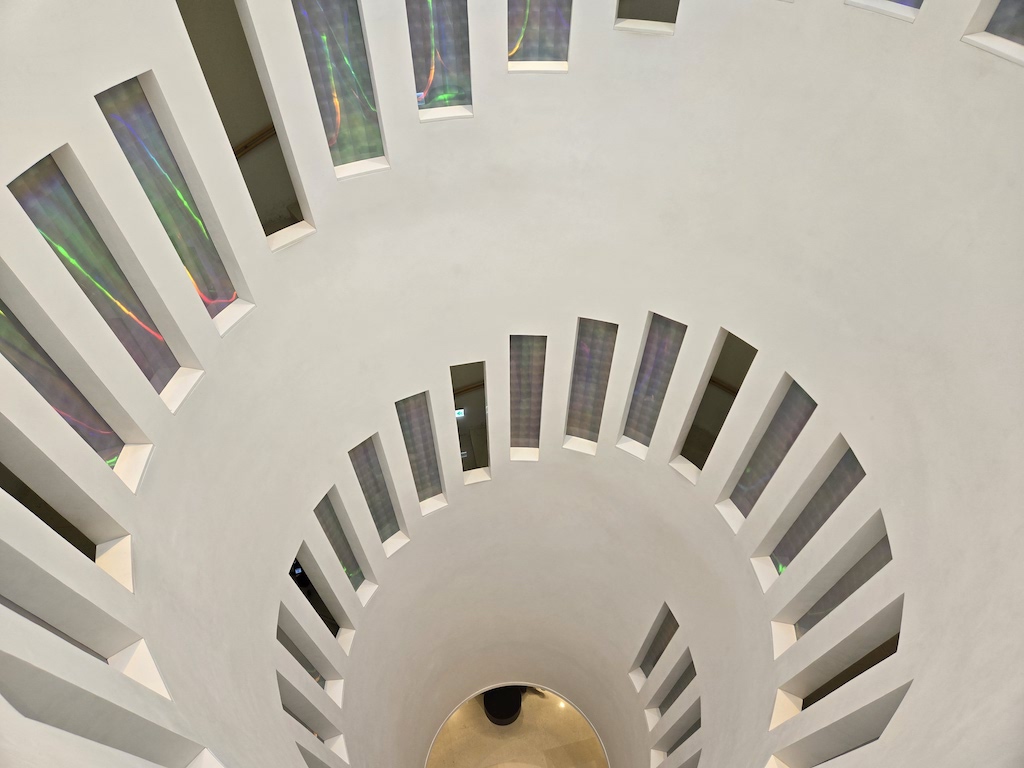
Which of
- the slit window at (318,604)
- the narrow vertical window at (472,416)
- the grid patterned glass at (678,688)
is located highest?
the narrow vertical window at (472,416)

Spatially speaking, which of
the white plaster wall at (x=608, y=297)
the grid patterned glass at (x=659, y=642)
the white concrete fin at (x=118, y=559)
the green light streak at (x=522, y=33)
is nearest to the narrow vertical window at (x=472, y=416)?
the white plaster wall at (x=608, y=297)

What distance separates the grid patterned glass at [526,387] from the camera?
9.45 meters

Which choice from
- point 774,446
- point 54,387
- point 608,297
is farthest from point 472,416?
point 54,387

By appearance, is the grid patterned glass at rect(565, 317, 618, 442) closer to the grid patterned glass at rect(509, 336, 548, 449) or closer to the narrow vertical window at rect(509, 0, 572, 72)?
the grid patterned glass at rect(509, 336, 548, 449)

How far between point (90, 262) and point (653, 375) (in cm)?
638

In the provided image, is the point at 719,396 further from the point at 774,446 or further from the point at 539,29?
the point at 539,29

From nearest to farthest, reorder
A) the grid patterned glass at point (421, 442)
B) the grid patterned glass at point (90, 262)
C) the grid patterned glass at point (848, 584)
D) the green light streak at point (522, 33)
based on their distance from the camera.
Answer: the grid patterned glass at point (90, 262) < the green light streak at point (522, 33) < the grid patterned glass at point (848, 584) < the grid patterned glass at point (421, 442)

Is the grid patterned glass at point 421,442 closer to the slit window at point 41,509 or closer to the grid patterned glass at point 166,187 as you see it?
the grid patterned glass at point 166,187

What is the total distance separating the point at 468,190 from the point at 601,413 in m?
3.79

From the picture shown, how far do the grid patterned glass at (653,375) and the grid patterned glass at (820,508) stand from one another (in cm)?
216

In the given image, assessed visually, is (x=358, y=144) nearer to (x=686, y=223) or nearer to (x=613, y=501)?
(x=686, y=223)

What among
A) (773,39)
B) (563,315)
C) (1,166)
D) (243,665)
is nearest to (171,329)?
(1,166)

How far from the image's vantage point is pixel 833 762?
21.3 ft

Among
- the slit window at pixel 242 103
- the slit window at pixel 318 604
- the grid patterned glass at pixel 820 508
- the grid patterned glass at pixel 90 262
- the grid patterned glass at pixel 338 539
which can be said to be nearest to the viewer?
the grid patterned glass at pixel 90 262
